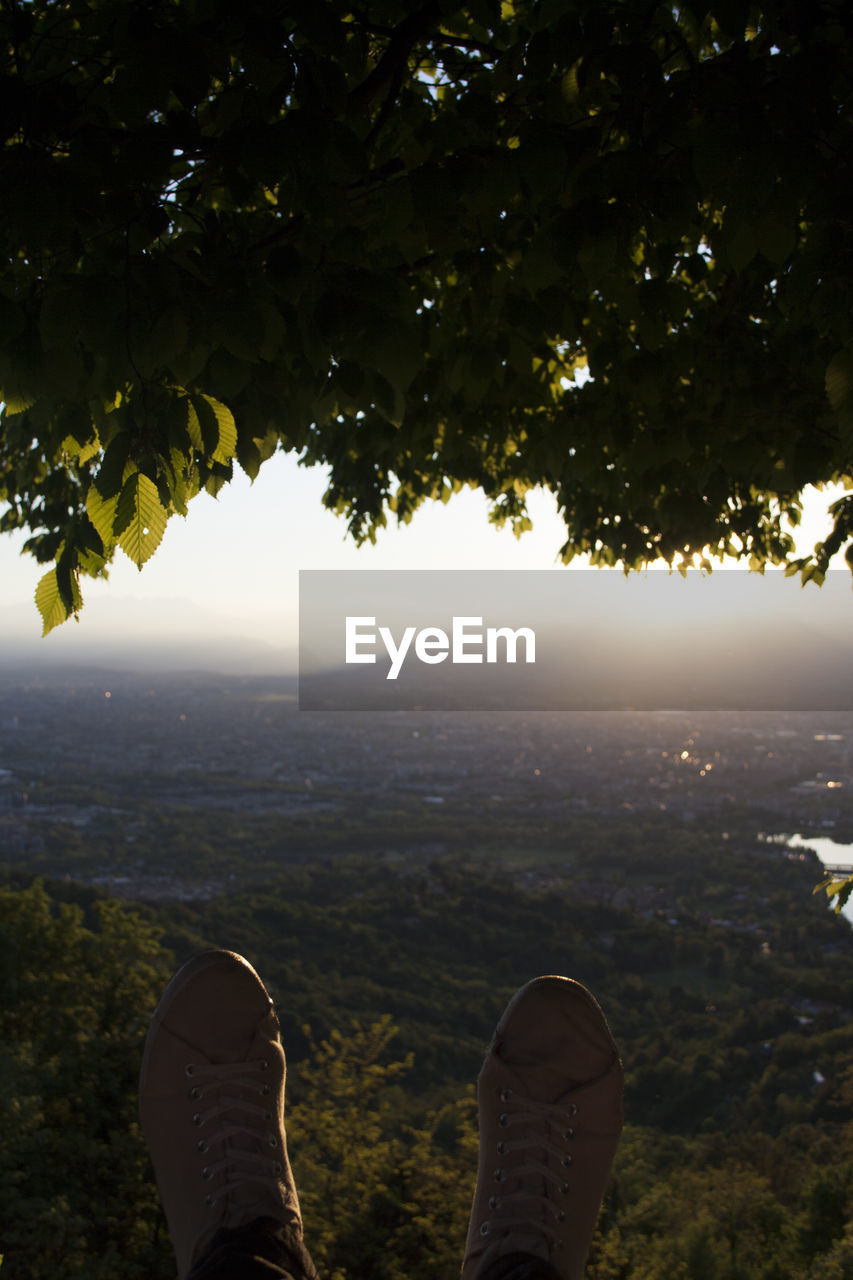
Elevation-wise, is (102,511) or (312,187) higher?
(312,187)

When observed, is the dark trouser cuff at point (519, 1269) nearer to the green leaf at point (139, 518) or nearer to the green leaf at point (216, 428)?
the green leaf at point (139, 518)

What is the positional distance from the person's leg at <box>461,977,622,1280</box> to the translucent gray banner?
2.79 metres

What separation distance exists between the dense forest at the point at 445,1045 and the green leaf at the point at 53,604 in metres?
4.54

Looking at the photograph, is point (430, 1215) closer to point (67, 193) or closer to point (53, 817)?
point (67, 193)

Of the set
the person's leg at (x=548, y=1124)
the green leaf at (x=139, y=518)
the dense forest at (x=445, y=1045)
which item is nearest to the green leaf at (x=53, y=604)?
the green leaf at (x=139, y=518)

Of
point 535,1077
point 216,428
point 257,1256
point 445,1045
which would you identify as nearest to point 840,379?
point 216,428

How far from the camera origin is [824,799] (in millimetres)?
17906

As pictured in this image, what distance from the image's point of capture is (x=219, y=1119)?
8.29 ft

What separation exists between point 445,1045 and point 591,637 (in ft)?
34.0

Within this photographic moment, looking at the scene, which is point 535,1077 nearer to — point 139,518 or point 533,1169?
point 533,1169

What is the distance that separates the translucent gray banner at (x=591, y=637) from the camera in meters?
7.30

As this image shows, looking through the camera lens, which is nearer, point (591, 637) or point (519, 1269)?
point (519, 1269)

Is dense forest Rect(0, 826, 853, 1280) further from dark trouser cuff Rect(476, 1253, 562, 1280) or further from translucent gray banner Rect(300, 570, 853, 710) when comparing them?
translucent gray banner Rect(300, 570, 853, 710)

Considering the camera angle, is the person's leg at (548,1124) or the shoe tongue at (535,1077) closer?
the person's leg at (548,1124)
